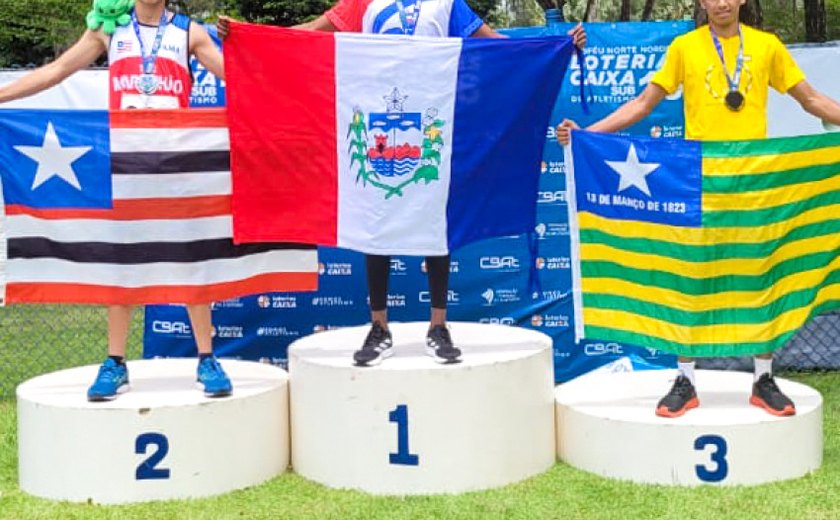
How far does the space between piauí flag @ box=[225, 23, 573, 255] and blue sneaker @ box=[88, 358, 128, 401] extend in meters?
0.82

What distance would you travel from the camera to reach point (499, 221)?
524 cm

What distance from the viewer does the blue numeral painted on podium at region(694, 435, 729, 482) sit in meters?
4.73

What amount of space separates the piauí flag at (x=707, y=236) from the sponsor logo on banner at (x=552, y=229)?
190 centimetres

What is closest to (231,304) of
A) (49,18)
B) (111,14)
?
(111,14)

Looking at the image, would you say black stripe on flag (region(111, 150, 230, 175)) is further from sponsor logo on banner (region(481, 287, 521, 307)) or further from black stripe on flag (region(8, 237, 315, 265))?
sponsor logo on banner (region(481, 287, 521, 307))

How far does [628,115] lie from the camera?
521 cm

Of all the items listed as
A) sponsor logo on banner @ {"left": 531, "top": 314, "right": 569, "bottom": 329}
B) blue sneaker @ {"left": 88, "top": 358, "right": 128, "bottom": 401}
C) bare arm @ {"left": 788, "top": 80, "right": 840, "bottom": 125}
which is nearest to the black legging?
blue sneaker @ {"left": 88, "top": 358, "right": 128, "bottom": 401}

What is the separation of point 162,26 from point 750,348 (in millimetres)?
2984

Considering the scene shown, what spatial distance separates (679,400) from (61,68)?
3.14 meters

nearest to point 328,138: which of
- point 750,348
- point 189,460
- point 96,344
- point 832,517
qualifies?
point 189,460

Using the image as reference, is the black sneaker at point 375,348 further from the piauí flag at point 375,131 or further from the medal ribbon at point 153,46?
the medal ribbon at point 153,46

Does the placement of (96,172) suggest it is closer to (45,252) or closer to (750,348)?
(45,252)

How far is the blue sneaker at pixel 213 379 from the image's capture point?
494cm

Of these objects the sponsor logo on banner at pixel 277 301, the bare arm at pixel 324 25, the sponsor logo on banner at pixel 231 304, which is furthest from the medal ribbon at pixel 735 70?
the sponsor logo on banner at pixel 231 304
